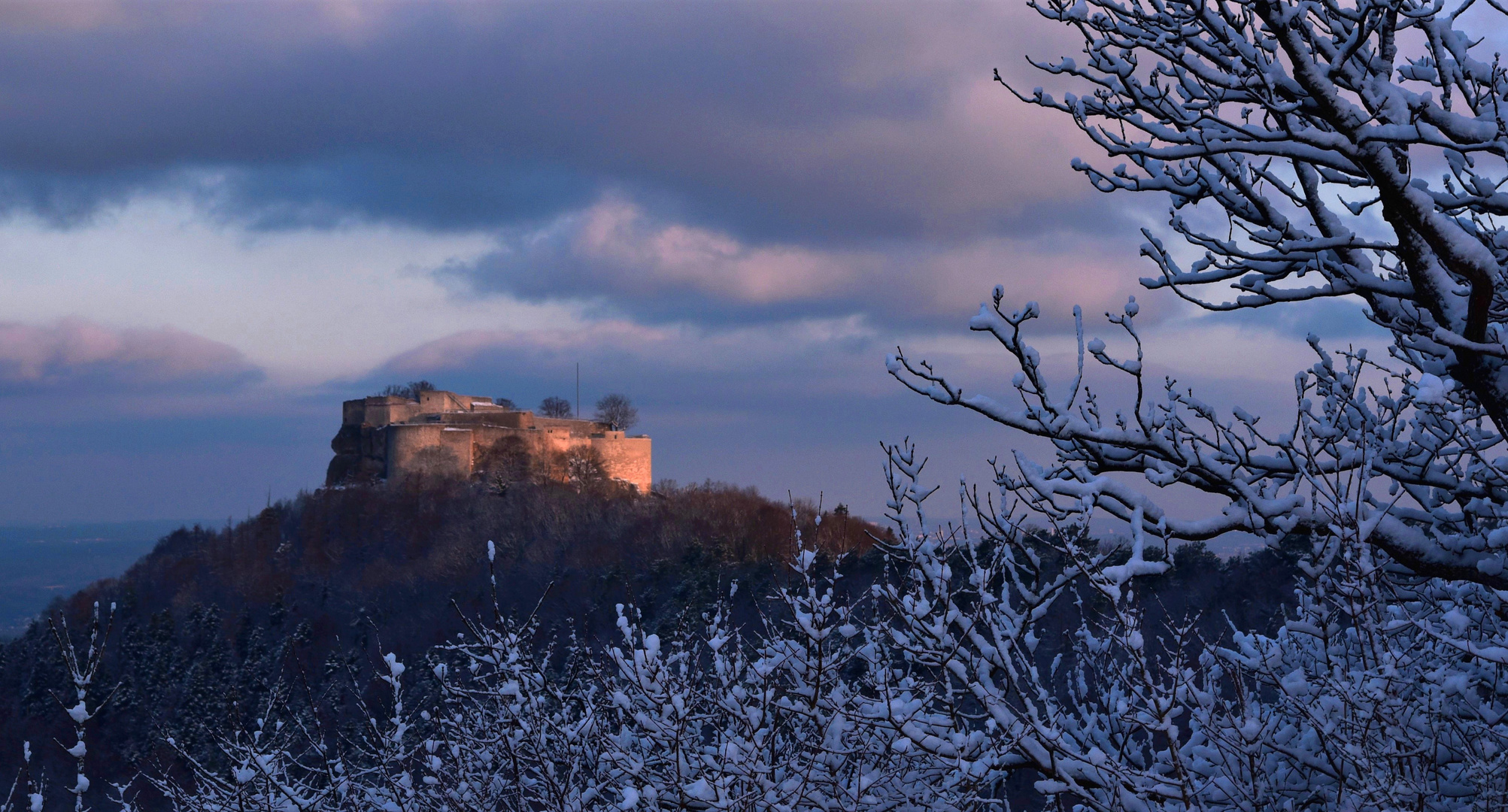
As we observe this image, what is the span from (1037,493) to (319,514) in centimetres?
4956

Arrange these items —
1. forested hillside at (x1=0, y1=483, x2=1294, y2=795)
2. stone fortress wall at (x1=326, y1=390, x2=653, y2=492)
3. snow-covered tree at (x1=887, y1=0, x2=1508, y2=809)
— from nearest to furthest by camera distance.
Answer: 1. snow-covered tree at (x1=887, y1=0, x2=1508, y2=809)
2. forested hillside at (x1=0, y1=483, x2=1294, y2=795)
3. stone fortress wall at (x1=326, y1=390, x2=653, y2=492)

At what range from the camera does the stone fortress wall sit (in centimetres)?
4734

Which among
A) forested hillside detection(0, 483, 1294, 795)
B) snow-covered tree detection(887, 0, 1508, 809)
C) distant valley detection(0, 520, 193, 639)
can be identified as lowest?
distant valley detection(0, 520, 193, 639)

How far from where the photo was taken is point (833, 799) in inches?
155

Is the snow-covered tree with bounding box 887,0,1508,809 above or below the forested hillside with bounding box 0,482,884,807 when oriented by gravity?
above

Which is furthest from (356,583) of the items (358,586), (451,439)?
(451,439)

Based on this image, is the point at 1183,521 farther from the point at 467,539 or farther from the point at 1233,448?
the point at 467,539

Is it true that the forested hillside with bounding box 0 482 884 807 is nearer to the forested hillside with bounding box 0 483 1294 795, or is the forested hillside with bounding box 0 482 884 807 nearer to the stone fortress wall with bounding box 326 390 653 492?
the forested hillside with bounding box 0 483 1294 795

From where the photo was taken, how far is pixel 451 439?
47.5m

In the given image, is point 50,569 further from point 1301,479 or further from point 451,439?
point 1301,479

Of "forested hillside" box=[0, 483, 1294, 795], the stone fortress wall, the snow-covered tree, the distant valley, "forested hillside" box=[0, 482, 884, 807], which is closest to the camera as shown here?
the snow-covered tree

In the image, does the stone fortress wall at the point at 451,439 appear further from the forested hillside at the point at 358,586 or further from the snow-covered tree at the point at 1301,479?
the snow-covered tree at the point at 1301,479

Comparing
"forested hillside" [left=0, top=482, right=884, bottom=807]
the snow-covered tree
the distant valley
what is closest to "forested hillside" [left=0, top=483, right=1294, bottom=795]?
"forested hillside" [left=0, top=482, right=884, bottom=807]

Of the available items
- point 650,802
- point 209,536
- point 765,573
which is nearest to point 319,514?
point 209,536
